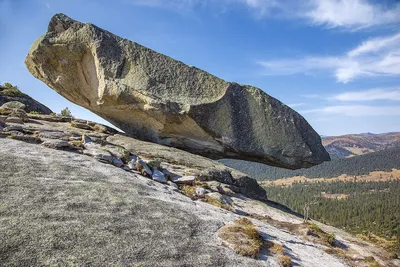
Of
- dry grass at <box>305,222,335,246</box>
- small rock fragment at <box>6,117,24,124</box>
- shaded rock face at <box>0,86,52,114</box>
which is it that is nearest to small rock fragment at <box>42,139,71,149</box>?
small rock fragment at <box>6,117,24,124</box>

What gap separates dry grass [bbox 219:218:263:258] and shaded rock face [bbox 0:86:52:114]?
2453 cm

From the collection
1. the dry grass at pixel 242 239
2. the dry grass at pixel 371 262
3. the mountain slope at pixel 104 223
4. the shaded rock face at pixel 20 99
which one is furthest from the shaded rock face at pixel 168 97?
the dry grass at pixel 242 239

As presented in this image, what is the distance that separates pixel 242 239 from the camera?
871 cm

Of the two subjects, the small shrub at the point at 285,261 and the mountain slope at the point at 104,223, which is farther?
the small shrub at the point at 285,261

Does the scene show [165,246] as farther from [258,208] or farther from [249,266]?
[258,208]

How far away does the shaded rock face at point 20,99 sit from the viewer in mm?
25877

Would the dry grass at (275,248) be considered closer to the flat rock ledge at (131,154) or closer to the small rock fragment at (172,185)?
the flat rock ledge at (131,154)

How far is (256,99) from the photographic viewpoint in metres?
22.0

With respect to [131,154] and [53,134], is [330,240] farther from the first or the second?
[53,134]

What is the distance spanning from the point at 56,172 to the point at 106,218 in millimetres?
3754

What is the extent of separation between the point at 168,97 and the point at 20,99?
1627 centimetres

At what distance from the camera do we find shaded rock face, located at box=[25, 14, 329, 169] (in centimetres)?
2067

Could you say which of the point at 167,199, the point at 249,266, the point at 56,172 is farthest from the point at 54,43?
the point at 249,266

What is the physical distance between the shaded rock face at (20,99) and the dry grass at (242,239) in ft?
80.5
